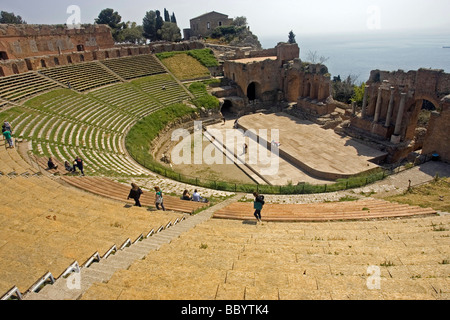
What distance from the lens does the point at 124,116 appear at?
26.2 metres

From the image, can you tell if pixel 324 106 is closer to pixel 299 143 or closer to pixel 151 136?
pixel 299 143

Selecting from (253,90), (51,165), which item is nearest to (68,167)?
(51,165)

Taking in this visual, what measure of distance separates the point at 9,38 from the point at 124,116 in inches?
806

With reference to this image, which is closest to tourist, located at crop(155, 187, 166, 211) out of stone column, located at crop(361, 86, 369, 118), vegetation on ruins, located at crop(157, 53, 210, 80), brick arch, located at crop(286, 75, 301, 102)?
stone column, located at crop(361, 86, 369, 118)

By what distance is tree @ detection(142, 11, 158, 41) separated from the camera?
62250 millimetres

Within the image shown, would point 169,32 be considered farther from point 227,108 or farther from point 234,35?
point 227,108

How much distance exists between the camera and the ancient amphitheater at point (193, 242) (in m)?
5.02

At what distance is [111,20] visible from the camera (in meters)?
59.0

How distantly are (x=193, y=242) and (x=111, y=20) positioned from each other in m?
64.1

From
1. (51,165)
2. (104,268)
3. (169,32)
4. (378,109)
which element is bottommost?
(378,109)

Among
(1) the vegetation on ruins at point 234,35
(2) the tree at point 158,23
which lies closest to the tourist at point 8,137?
(1) the vegetation on ruins at point 234,35

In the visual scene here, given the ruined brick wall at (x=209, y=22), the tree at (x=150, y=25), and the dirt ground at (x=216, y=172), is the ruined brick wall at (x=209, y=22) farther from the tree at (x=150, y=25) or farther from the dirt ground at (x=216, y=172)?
the dirt ground at (x=216, y=172)

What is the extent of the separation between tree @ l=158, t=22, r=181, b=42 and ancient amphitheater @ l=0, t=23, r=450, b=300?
50.3m

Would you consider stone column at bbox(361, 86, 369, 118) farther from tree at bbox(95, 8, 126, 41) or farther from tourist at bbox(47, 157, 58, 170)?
tree at bbox(95, 8, 126, 41)
